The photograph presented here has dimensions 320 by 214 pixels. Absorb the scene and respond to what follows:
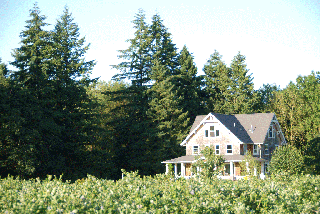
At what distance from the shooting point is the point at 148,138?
57.0m

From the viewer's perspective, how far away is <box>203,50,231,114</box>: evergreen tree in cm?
6879

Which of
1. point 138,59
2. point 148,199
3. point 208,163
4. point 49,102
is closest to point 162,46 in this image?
point 138,59

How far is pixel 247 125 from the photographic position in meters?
56.2

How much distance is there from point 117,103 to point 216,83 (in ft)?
58.7

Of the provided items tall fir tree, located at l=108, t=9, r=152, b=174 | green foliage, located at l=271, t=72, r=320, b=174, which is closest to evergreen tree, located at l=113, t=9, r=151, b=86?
tall fir tree, located at l=108, t=9, r=152, b=174

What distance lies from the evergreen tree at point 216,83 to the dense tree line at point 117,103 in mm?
179

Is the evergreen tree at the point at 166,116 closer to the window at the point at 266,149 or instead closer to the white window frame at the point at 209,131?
Answer: the white window frame at the point at 209,131

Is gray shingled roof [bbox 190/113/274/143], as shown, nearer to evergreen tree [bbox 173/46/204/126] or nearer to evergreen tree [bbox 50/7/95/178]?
evergreen tree [bbox 173/46/204/126]

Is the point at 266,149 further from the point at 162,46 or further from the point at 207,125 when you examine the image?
the point at 162,46

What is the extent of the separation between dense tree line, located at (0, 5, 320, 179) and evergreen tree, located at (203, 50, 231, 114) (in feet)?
0.59

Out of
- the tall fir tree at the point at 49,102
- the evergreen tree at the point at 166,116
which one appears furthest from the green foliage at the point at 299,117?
the tall fir tree at the point at 49,102

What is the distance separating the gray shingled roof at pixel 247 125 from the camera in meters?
53.2

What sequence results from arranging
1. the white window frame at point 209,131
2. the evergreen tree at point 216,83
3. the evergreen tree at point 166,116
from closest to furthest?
the white window frame at point 209,131
the evergreen tree at point 166,116
the evergreen tree at point 216,83

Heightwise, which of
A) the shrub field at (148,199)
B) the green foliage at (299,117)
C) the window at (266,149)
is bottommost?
the shrub field at (148,199)
